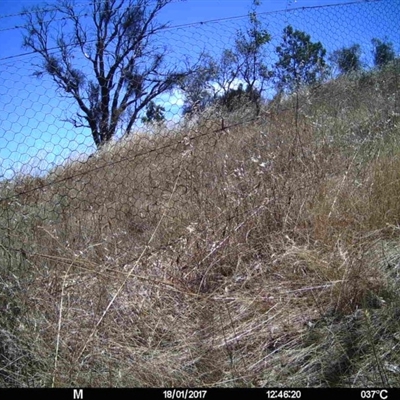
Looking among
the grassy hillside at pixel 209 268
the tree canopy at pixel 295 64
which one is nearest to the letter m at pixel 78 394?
the grassy hillside at pixel 209 268

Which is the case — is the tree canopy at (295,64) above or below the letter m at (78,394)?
above

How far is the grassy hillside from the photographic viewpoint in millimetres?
1634

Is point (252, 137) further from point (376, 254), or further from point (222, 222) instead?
point (376, 254)

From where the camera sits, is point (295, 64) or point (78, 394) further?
point (295, 64)

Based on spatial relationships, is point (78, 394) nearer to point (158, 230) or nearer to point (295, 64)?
point (158, 230)

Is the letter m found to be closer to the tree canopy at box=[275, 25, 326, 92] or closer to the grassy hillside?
the grassy hillside

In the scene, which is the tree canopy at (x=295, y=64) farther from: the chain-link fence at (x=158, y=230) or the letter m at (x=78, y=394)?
the letter m at (x=78, y=394)

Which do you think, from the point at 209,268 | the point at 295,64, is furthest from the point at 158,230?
the point at 295,64

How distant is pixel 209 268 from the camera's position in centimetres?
218

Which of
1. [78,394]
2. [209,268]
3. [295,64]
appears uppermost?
[295,64]

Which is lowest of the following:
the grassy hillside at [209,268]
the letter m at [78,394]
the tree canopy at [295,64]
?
the letter m at [78,394]

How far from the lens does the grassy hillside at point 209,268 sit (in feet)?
5.36

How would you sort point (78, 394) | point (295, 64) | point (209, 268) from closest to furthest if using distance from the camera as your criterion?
point (78, 394)
point (209, 268)
point (295, 64)

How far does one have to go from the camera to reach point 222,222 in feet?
8.48
